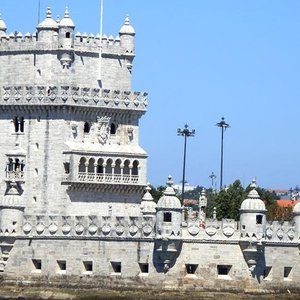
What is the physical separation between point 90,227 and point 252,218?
31.2ft

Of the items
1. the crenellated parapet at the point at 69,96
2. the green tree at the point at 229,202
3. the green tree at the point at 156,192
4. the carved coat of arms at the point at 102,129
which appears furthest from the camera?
the green tree at the point at 156,192

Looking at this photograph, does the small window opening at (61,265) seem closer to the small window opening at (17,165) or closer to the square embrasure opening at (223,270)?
the small window opening at (17,165)

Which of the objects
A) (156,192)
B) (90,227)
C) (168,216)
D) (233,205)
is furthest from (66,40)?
(156,192)

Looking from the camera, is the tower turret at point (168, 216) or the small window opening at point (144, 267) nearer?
the tower turret at point (168, 216)

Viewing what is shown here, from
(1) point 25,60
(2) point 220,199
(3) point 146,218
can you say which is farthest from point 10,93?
(2) point 220,199

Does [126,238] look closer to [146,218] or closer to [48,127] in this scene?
[146,218]

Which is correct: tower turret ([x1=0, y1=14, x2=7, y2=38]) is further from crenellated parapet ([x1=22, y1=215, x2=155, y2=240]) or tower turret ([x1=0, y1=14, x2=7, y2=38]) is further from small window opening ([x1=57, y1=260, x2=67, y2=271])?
small window opening ([x1=57, y1=260, x2=67, y2=271])

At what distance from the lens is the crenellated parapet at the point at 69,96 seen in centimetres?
12150

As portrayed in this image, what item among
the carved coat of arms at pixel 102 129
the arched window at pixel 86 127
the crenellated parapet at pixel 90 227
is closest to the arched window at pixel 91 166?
the carved coat of arms at pixel 102 129

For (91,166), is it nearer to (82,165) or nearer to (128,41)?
(82,165)

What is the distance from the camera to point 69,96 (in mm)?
121500

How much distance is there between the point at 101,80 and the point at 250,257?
1780 centimetres

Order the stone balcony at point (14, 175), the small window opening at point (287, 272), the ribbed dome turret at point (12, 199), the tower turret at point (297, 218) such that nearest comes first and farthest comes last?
the small window opening at point (287, 272) < the tower turret at point (297, 218) < the ribbed dome turret at point (12, 199) < the stone balcony at point (14, 175)

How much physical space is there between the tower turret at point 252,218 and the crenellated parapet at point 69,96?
45.8 feet
